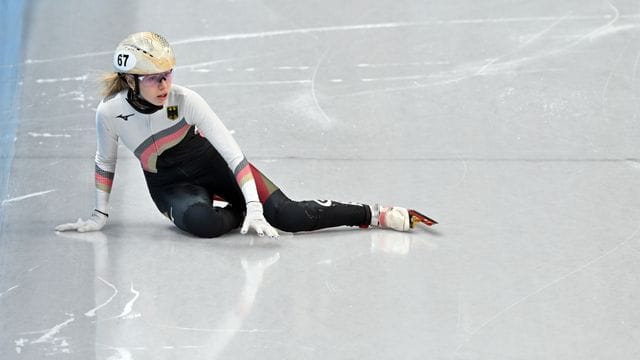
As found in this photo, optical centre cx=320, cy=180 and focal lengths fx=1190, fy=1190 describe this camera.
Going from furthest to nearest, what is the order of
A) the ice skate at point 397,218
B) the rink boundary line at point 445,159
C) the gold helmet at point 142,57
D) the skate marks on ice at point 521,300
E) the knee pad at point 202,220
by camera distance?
the rink boundary line at point 445,159 → the ice skate at point 397,218 → the knee pad at point 202,220 → the gold helmet at point 142,57 → the skate marks on ice at point 521,300

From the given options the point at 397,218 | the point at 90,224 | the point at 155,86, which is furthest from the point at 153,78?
the point at 397,218

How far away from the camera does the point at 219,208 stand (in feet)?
16.7

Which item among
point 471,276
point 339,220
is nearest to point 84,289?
point 339,220

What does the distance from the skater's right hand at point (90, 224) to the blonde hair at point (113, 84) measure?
1.73 ft

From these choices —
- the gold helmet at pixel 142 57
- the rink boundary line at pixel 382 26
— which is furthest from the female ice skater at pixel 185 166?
the rink boundary line at pixel 382 26

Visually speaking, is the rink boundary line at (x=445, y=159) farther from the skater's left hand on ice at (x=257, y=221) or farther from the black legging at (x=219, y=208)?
the skater's left hand on ice at (x=257, y=221)

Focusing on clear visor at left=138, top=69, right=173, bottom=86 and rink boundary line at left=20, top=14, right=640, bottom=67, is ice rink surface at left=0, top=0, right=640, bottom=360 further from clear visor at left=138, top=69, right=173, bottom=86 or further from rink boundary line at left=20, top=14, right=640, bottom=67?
clear visor at left=138, top=69, right=173, bottom=86

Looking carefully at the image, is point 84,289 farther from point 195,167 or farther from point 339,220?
point 339,220

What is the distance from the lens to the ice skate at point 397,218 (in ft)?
16.6

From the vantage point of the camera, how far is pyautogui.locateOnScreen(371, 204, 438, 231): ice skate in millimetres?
5074

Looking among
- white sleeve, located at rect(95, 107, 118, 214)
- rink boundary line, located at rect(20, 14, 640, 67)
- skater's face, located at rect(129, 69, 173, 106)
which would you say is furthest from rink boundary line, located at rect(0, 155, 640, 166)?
rink boundary line, located at rect(20, 14, 640, 67)

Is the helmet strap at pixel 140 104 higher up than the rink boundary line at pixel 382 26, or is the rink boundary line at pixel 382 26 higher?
the rink boundary line at pixel 382 26

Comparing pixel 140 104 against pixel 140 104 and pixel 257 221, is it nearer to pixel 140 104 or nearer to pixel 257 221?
pixel 140 104

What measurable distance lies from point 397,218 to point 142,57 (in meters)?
1.27
